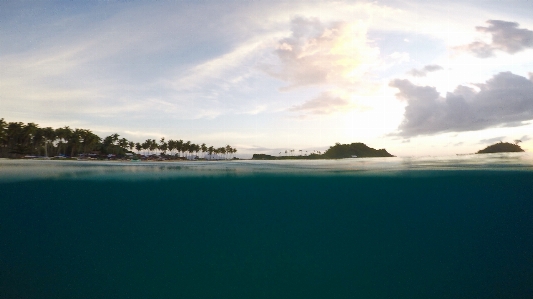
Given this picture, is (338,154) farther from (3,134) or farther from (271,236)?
(3,134)

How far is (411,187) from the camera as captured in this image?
878 inches

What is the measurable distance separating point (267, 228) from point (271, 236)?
968mm

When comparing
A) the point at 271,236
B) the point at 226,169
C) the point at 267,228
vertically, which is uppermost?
the point at 226,169

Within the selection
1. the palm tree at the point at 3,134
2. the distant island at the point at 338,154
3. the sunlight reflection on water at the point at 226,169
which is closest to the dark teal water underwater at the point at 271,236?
the sunlight reflection on water at the point at 226,169

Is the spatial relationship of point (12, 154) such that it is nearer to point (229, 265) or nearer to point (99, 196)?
point (99, 196)

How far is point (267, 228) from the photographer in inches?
1118

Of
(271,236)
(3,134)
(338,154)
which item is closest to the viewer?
(271,236)

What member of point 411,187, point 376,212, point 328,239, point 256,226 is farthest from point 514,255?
point 256,226

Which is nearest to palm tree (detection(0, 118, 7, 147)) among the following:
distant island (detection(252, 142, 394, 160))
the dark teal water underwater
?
the dark teal water underwater

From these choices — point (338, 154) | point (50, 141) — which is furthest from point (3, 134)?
point (338, 154)

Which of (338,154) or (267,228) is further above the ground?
(338,154)

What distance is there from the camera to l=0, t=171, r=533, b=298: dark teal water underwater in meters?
19.4

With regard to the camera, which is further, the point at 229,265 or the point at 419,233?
the point at 419,233

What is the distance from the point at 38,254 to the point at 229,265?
15.2 m
